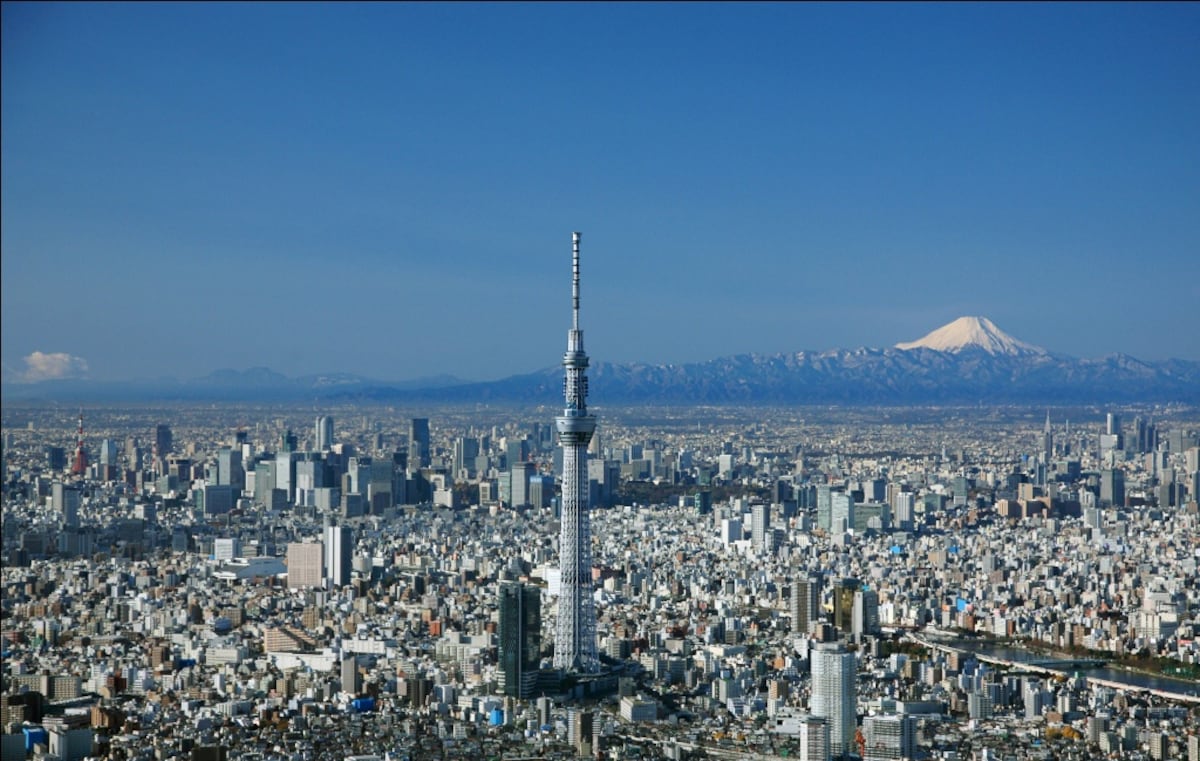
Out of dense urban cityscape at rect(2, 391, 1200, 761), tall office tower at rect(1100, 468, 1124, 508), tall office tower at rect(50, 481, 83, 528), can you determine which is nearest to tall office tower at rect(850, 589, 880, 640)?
dense urban cityscape at rect(2, 391, 1200, 761)

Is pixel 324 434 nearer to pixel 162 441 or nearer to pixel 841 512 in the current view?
pixel 162 441

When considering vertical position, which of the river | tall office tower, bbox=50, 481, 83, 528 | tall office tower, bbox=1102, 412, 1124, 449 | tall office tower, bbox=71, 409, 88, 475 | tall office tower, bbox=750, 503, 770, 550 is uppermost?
tall office tower, bbox=1102, 412, 1124, 449

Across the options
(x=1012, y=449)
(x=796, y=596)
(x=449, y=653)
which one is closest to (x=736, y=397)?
(x=1012, y=449)

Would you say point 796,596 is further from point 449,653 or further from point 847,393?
point 847,393

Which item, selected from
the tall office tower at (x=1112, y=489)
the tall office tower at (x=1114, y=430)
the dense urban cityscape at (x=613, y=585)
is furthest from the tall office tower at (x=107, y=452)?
the tall office tower at (x=1114, y=430)

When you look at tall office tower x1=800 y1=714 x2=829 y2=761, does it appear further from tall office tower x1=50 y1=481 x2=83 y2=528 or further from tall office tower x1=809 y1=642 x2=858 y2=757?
tall office tower x1=50 y1=481 x2=83 y2=528

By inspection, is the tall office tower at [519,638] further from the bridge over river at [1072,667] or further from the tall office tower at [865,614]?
the bridge over river at [1072,667]
